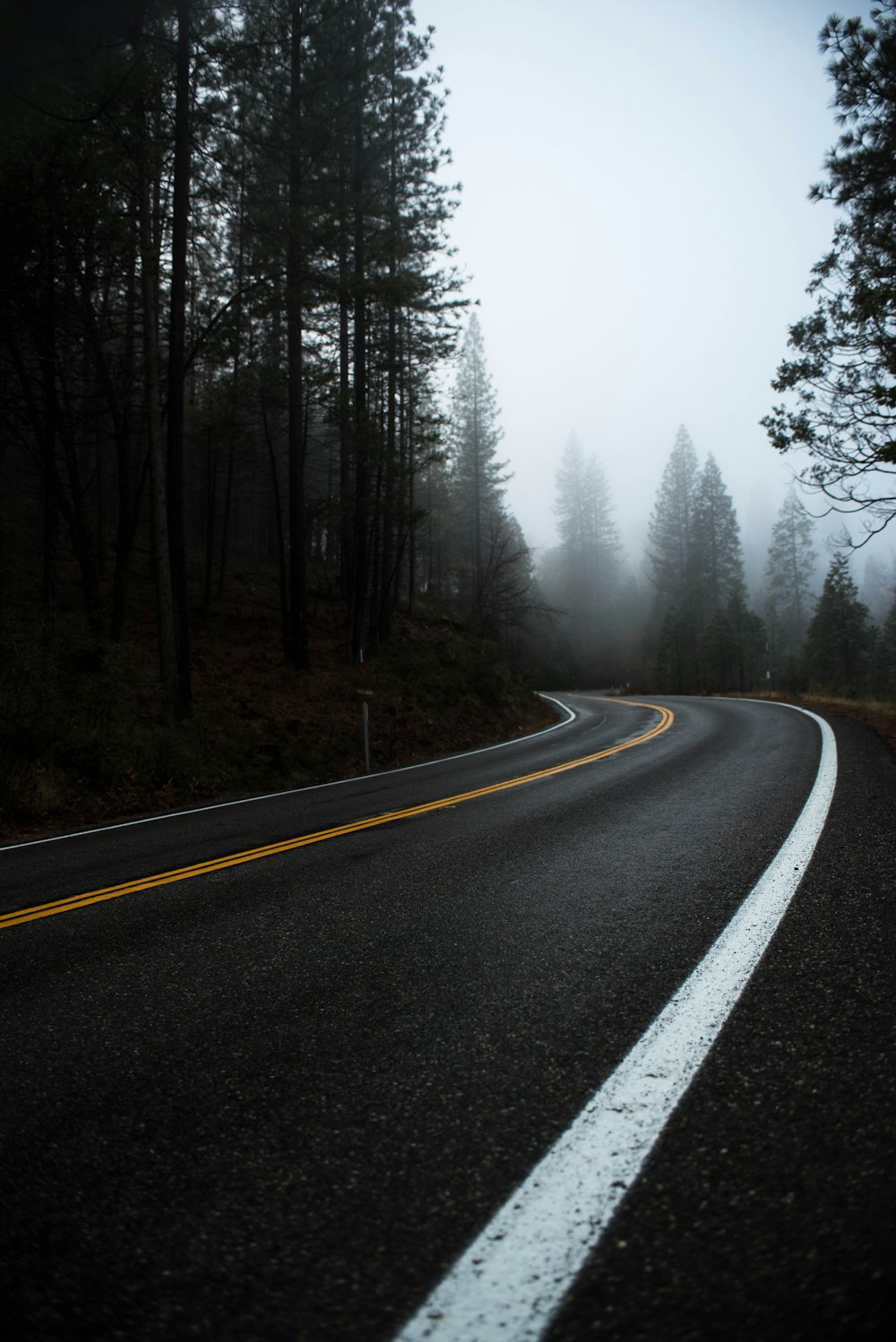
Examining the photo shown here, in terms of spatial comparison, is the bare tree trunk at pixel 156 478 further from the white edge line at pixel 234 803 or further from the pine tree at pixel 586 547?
the pine tree at pixel 586 547

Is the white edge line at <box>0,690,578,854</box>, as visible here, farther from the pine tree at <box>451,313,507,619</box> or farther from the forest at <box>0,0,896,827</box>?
the pine tree at <box>451,313,507,619</box>

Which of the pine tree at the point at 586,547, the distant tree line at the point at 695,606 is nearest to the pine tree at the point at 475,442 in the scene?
the distant tree line at the point at 695,606

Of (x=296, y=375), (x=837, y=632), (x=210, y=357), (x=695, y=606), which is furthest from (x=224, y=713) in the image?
(x=695, y=606)

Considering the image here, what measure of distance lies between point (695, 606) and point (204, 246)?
5296 centimetres

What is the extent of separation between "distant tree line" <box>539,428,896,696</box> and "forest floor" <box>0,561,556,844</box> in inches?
1638

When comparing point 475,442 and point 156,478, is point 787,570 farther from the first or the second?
point 156,478

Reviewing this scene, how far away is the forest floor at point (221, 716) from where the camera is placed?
31.2 ft

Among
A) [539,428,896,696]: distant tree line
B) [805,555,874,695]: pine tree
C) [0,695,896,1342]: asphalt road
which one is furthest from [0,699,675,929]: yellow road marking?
[805,555,874,695]: pine tree

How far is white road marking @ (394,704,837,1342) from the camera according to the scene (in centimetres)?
137

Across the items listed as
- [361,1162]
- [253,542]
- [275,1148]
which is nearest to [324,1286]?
[361,1162]

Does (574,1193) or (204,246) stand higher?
(204,246)

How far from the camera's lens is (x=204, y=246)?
17.0 m

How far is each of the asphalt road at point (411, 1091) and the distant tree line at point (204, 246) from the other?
867 cm

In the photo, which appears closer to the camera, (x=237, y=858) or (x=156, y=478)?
(x=237, y=858)
